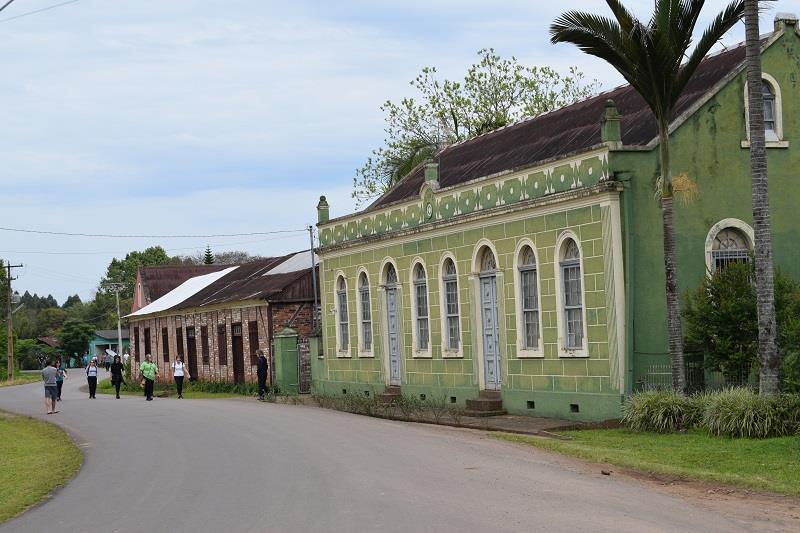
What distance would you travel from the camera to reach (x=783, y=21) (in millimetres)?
22422

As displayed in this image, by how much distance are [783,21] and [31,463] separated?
1562 cm

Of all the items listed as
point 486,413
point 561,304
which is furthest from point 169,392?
point 561,304

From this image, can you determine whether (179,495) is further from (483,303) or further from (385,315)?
(385,315)

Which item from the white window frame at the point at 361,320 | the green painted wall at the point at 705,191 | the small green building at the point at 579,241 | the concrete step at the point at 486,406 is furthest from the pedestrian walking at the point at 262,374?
the green painted wall at the point at 705,191

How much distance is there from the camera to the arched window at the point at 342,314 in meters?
33.1

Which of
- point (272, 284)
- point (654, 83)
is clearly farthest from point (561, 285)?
point (272, 284)

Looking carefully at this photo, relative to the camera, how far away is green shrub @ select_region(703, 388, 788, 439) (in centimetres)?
1695

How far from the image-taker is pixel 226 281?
51.7m

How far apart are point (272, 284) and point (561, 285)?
20934 mm

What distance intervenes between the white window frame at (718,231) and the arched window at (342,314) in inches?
525

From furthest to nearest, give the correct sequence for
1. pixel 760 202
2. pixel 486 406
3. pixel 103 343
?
pixel 103 343 < pixel 486 406 < pixel 760 202

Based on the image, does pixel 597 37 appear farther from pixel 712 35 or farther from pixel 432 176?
pixel 432 176

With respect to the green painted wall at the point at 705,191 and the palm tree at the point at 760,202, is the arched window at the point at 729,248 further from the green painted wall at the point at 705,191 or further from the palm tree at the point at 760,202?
the palm tree at the point at 760,202

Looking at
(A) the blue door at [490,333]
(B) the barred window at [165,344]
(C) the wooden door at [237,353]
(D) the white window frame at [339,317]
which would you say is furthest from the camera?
(B) the barred window at [165,344]
